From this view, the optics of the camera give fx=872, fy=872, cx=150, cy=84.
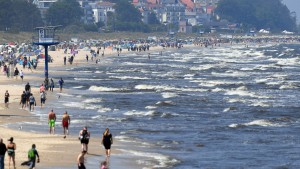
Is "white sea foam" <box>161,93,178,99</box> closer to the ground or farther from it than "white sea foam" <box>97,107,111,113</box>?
closer to the ground

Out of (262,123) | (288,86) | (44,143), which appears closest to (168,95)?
(288,86)

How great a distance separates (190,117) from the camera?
163 ft

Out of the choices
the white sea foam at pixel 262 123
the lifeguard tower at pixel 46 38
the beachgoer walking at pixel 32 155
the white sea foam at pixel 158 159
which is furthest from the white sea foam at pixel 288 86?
the beachgoer walking at pixel 32 155

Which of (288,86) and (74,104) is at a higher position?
(74,104)

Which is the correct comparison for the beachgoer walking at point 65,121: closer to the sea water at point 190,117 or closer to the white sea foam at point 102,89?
the sea water at point 190,117

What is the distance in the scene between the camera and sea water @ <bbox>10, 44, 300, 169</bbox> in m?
35.8

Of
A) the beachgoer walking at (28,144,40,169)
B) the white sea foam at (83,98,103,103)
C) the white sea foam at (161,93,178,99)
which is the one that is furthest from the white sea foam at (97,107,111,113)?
the beachgoer walking at (28,144,40,169)

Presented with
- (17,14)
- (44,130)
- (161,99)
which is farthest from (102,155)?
(17,14)

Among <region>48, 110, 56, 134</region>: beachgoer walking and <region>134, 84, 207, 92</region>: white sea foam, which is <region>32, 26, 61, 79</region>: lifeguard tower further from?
<region>48, 110, 56, 134</region>: beachgoer walking

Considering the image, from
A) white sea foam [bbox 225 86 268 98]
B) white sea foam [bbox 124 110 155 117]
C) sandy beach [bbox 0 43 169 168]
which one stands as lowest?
white sea foam [bbox 225 86 268 98]

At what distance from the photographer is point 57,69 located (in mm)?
94688

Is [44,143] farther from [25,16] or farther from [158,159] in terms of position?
[25,16]

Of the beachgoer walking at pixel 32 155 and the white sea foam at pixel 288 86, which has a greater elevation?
the beachgoer walking at pixel 32 155

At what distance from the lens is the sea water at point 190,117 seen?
1407 inches
